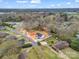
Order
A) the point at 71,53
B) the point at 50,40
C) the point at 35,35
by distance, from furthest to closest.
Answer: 1. the point at 35,35
2. the point at 50,40
3. the point at 71,53

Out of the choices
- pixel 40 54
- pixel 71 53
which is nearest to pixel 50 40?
pixel 71 53

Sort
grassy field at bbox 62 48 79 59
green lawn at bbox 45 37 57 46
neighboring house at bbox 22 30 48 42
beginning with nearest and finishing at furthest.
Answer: grassy field at bbox 62 48 79 59 < green lawn at bbox 45 37 57 46 < neighboring house at bbox 22 30 48 42

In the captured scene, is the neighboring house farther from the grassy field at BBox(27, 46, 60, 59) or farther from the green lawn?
the grassy field at BBox(27, 46, 60, 59)

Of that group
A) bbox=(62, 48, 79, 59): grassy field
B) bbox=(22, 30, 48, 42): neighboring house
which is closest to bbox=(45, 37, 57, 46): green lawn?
bbox=(22, 30, 48, 42): neighboring house

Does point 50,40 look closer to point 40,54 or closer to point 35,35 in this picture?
point 35,35

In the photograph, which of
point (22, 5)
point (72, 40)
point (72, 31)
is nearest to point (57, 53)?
point (72, 40)

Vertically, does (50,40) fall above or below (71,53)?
above

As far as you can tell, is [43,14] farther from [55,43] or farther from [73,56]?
[73,56]

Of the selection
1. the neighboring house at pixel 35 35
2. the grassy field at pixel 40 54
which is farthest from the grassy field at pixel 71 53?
the neighboring house at pixel 35 35

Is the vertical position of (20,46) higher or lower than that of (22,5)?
lower
